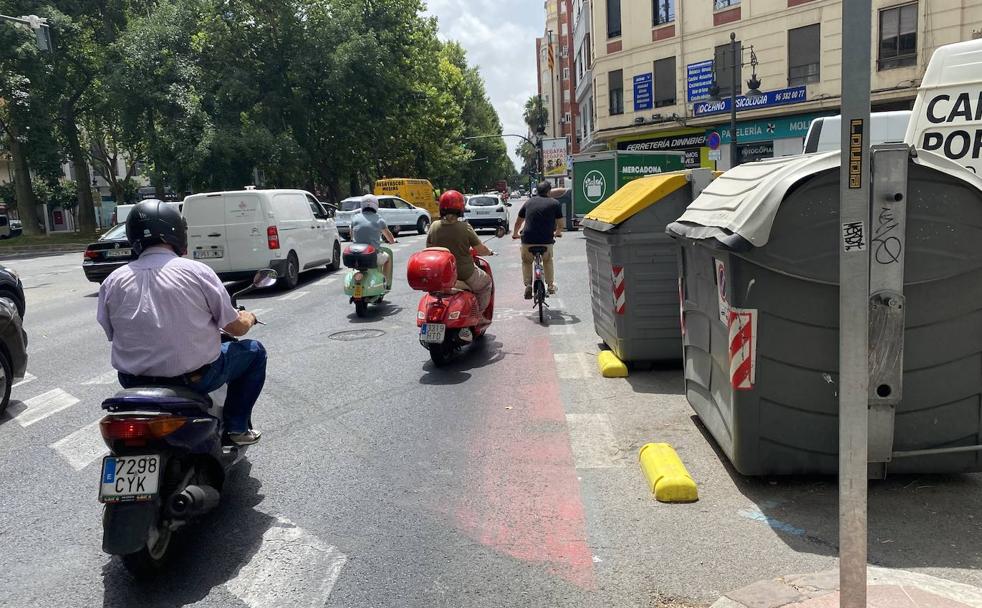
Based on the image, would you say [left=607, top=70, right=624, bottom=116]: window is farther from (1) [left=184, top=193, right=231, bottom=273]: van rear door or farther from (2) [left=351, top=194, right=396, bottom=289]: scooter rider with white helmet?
(2) [left=351, top=194, right=396, bottom=289]: scooter rider with white helmet

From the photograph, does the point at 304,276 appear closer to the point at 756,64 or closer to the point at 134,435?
the point at 134,435

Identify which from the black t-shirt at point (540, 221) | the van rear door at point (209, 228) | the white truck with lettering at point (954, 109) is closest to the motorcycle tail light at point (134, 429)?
the white truck with lettering at point (954, 109)

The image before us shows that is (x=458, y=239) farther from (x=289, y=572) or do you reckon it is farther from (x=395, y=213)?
(x=395, y=213)

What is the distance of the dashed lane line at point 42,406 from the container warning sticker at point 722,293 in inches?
216

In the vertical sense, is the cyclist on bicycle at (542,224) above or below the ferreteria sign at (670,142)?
below

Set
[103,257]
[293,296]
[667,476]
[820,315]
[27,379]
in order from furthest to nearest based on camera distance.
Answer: [103,257]
[293,296]
[27,379]
[667,476]
[820,315]

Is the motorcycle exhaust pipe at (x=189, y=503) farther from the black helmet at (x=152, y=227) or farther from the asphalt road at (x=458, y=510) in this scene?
the black helmet at (x=152, y=227)

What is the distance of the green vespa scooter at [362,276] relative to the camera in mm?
11359

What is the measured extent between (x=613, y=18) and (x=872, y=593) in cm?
3363

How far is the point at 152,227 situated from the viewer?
3951 millimetres

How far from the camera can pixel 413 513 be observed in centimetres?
431

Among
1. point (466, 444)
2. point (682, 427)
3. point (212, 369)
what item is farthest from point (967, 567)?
point (212, 369)

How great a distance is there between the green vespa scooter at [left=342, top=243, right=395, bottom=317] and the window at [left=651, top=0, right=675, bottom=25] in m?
23.8

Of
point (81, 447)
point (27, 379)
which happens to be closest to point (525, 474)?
point (81, 447)
